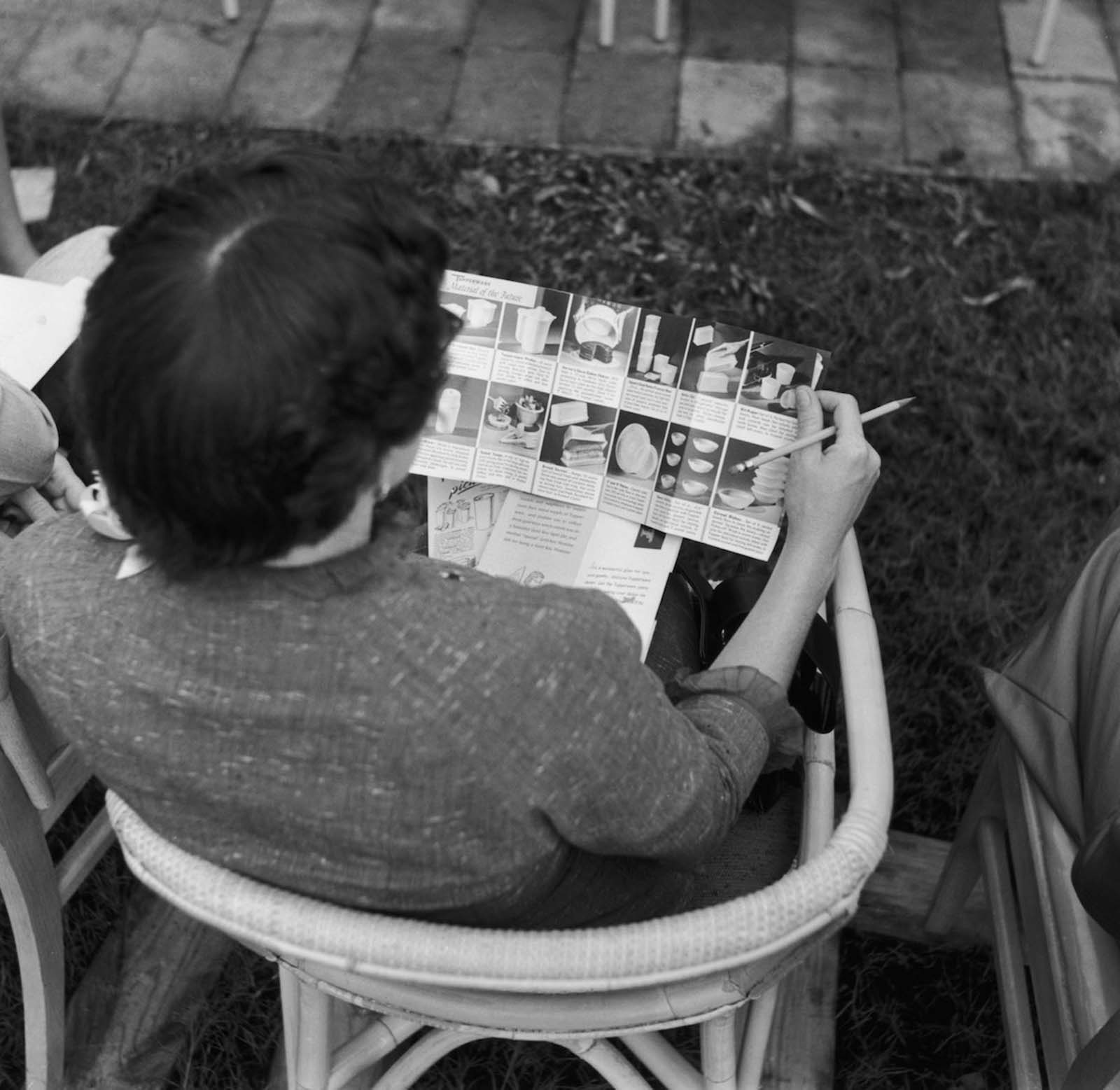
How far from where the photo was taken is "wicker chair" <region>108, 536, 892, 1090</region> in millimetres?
936

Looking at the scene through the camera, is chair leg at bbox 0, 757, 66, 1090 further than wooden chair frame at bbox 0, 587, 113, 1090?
Yes

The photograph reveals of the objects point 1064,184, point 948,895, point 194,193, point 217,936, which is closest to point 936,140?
point 1064,184

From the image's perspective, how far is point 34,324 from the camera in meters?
1.64

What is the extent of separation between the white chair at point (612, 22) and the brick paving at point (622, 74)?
3 centimetres

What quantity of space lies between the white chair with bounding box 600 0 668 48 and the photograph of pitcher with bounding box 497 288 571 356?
2304mm

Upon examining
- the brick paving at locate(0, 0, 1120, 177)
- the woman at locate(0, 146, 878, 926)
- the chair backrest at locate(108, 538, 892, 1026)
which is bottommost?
the brick paving at locate(0, 0, 1120, 177)

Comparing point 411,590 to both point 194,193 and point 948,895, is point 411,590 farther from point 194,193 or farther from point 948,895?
point 948,895

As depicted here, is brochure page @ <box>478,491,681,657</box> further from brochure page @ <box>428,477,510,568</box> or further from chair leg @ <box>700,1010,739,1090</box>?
chair leg @ <box>700,1010,739,1090</box>

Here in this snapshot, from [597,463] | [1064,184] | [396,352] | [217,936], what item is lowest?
[217,936]

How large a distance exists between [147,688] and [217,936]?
3.96 ft

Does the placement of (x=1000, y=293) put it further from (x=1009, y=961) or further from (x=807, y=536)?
(x=807, y=536)

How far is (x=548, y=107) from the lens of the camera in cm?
341

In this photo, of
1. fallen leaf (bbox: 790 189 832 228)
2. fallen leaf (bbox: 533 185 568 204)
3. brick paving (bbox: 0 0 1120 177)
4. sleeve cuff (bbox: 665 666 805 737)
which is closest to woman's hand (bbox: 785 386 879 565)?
sleeve cuff (bbox: 665 666 805 737)

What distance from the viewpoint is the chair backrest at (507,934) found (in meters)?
0.93
